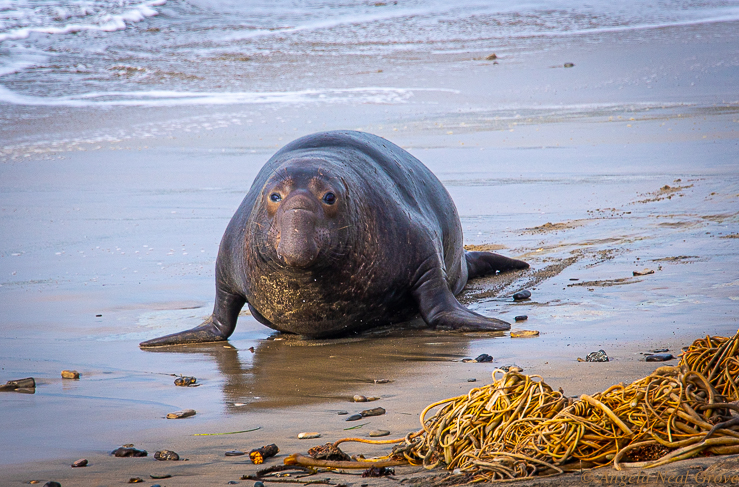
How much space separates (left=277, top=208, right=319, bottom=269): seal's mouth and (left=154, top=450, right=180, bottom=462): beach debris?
2040 mm

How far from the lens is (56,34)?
116 feet

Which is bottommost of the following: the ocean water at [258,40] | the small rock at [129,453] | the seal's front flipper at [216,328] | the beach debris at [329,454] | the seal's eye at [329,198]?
the seal's front flipper at [216,328]

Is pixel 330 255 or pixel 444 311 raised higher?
pixel 330 255

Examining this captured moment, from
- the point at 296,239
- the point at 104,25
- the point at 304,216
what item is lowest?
the point at 296,239

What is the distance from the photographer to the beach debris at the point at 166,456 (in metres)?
3.62

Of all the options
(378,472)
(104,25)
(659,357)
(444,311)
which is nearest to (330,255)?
(444,311)

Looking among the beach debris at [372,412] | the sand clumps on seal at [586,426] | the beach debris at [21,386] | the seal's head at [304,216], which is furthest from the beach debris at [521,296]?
the beach debris at [21,386]

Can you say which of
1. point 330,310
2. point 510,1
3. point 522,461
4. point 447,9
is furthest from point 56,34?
point 522,461

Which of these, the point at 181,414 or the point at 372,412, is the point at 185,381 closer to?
the point at 181,414

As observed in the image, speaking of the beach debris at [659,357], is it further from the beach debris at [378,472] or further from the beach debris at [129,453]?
the beach debris at [129,453]

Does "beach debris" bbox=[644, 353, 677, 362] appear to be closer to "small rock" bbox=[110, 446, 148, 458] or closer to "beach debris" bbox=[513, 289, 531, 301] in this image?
"beach debris" bbox=[513, 289, 531, 301]

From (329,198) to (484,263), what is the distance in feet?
8.76

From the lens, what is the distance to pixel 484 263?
26.9ft

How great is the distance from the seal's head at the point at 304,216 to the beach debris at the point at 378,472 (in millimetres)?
2432
